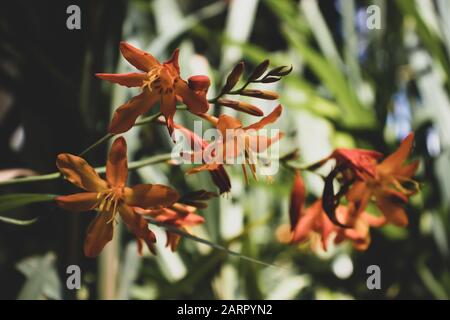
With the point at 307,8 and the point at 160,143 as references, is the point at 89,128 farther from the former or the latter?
the point at 307,8

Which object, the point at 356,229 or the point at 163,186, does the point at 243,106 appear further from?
the point at 356,229

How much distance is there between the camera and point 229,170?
95 cm

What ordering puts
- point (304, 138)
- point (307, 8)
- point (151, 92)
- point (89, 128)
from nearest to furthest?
point (151, 92), point (89, 128), point (304, 138), point (307, 8)

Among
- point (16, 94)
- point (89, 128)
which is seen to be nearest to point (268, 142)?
point (89, 128)

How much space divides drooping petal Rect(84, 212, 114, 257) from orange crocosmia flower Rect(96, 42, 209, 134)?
0.25ft

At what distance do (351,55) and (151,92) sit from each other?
677mm

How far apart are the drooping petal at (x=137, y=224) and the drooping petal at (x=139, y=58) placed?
0.33 ft

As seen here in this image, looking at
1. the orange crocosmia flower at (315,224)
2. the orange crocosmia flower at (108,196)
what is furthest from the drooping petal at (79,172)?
the orange crocosmia flower at (315,224)

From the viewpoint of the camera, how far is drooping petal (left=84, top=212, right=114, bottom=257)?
400 millimetres

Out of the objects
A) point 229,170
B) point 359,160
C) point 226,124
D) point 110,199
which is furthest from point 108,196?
point 229,170

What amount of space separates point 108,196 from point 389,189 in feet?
0.83

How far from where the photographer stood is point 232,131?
417mm
